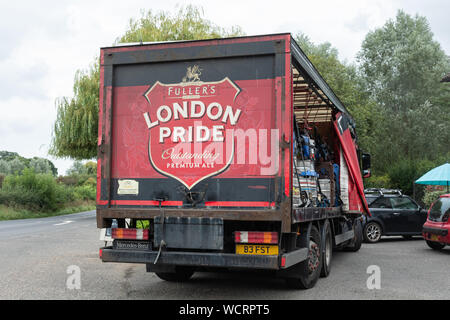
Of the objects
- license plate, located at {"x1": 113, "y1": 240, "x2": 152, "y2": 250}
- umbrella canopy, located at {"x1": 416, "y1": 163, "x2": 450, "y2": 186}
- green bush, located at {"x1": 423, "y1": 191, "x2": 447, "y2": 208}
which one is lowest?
license plate, located at {"x1": 113, "y1": 240, "x2": 152, "y2": 250}

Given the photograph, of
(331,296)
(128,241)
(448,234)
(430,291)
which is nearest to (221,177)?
(128,241)

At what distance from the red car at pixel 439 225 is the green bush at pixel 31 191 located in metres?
25.9

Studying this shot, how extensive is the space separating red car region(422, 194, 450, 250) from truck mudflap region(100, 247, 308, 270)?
6.51m

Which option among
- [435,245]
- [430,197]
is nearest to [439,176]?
[430,197]

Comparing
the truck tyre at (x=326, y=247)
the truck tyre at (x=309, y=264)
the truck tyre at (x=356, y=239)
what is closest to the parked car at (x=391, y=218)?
the truck tyre at (x=356, y=239)

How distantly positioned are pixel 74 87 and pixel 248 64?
22.7 metres

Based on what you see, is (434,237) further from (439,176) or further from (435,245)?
(439,176)

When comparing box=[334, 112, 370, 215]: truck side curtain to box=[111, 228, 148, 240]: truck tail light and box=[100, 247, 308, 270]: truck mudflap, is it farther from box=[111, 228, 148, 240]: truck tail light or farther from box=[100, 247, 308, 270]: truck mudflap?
box=[111, 228, 148, 240]: truck tail light

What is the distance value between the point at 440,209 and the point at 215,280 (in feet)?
21.1

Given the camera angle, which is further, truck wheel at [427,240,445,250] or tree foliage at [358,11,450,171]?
tree foliage at [358,11,450,171]

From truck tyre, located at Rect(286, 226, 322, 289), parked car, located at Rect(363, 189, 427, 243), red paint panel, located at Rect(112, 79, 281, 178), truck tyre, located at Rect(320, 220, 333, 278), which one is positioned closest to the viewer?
red paint panel, located at Rect(112, 79, 281, 178)

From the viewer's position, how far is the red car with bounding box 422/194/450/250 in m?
11.6

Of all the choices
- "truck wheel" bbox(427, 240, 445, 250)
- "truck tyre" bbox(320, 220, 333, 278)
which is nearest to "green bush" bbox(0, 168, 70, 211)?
"truck wheel" bbox(427, 240, 445, 250)
